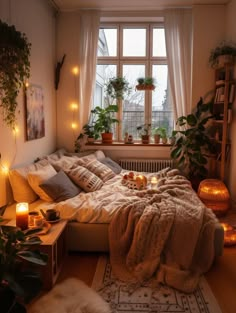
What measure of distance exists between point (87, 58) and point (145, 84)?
1.03 metres

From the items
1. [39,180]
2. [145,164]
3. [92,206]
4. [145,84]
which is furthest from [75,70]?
[92,206]

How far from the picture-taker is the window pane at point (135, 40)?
5.00m

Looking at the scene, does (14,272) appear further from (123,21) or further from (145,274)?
(123,21)

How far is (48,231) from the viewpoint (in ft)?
7.99

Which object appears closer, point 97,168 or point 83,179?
point 83,179

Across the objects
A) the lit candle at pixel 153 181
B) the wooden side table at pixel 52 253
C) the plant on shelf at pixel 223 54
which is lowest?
the wooden side table at pixel 52 253

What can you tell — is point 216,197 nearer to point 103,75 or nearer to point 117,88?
point 117,88

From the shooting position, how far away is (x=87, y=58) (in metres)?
4.72

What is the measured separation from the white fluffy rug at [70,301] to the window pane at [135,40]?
3.96 m

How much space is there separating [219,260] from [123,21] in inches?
157

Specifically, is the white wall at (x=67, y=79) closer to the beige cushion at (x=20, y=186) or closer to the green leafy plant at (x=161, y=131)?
the green leafy plant at (x=161, y=131)

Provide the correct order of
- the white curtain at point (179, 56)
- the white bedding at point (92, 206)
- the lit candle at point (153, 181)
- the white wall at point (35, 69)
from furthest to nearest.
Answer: the white curtain at point (179, 56) → the lit candle at point (153, 181) → the white wall at point (35, 69) → the white bedding at point (92, 206)

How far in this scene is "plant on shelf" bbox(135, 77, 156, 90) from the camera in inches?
190

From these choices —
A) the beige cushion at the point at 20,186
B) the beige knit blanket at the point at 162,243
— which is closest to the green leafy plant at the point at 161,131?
the beige knit blanket at the point at 162,243
